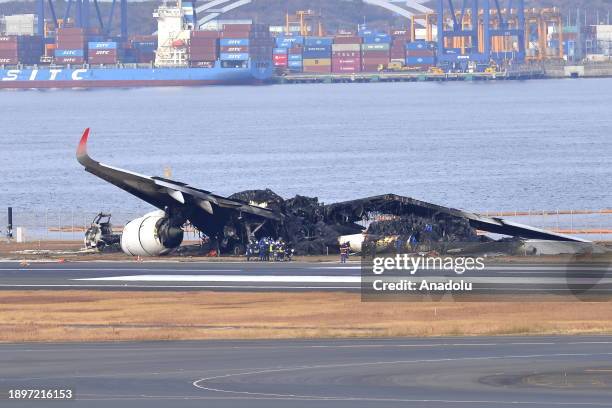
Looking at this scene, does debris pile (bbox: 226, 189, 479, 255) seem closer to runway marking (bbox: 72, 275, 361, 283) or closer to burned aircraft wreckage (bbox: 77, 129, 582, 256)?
burned aircraft wreckage (bbox: 77, 129, 582, 256)

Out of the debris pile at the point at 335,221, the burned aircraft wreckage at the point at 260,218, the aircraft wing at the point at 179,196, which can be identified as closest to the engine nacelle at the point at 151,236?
the burned aircraft wreckage at the point at 260,218

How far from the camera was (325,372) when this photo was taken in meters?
36.0

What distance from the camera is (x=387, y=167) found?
17112 centimetres

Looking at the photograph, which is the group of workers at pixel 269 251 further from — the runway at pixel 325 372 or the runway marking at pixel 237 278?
the runway at pixel 325 372

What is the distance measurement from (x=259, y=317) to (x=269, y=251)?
831 inches

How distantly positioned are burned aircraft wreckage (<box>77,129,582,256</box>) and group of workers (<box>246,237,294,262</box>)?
1344 mm

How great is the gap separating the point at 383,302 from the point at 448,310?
3373mm

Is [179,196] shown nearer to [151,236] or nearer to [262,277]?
[151,236]

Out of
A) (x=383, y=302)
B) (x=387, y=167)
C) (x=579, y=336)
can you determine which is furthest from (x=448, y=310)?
(x=387, y=167)

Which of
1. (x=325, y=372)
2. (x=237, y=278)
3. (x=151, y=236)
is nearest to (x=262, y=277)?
(x=237, y=278)

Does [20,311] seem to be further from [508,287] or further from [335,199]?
[335,199]

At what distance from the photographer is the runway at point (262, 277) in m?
57.0

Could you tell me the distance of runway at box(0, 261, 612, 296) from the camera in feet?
187

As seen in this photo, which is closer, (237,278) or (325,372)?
(325,372)
